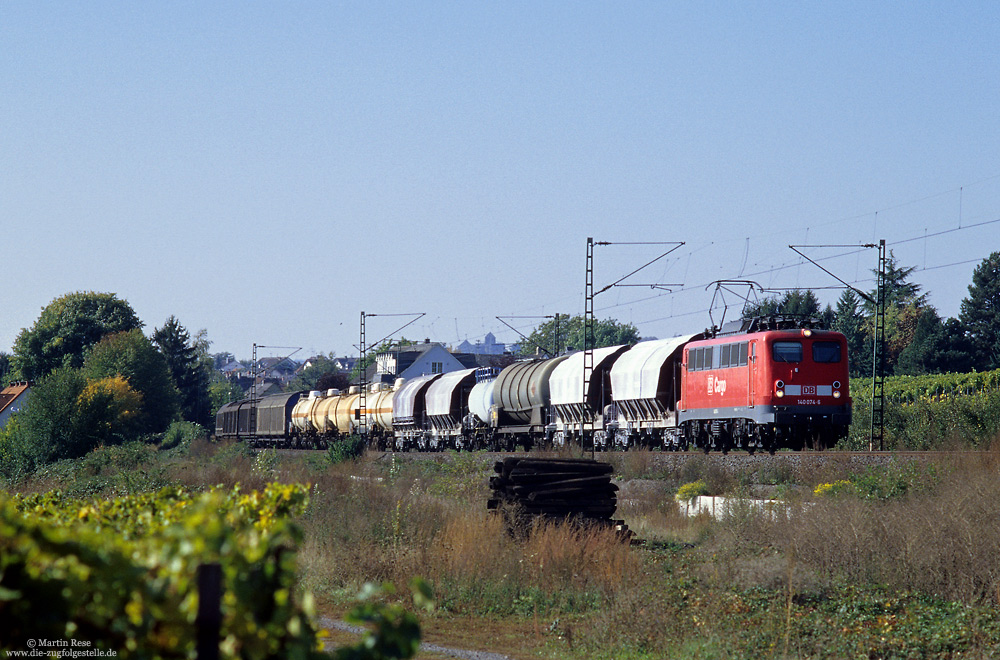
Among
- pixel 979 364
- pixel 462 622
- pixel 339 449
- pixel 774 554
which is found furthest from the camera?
pixel 979 364

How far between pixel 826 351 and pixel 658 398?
21.1 ft

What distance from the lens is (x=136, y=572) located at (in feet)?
9.53

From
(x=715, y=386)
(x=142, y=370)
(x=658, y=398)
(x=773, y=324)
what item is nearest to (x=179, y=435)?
(x=142, y=370)

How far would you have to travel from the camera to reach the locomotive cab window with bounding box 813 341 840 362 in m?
27.9

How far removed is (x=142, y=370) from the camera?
76562 millimetres

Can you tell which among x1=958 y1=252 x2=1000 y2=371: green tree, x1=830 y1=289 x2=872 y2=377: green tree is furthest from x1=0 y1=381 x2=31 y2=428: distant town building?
x1=958 y1=252 x2=1000 y2=371: green tree

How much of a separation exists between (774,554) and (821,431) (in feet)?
45.4

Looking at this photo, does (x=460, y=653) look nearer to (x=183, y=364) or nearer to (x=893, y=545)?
(x=893, y=545)

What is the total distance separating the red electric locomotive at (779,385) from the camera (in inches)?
1072

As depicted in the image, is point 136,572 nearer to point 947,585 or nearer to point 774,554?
point 947,585

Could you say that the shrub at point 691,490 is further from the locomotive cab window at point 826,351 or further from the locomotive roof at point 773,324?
the locomotive roof at point 773,324

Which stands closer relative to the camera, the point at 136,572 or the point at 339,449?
the point at 136,572

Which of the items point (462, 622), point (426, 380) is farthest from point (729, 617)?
point (426, 380)

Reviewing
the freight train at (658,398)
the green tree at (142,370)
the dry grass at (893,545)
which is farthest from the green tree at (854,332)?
the dry grass at (893,545)
